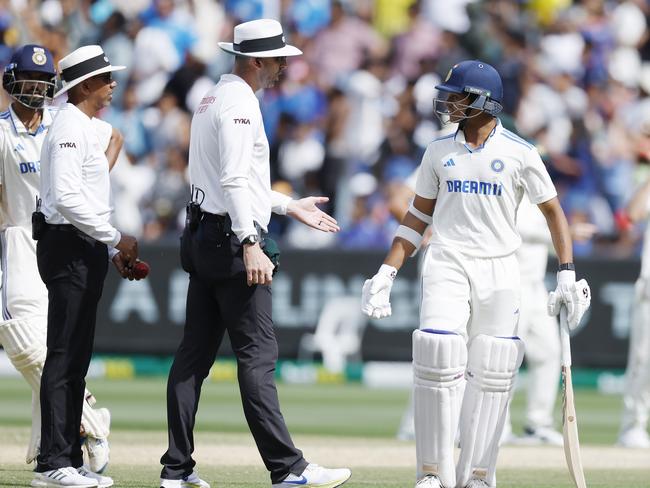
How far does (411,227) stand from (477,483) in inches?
49.8

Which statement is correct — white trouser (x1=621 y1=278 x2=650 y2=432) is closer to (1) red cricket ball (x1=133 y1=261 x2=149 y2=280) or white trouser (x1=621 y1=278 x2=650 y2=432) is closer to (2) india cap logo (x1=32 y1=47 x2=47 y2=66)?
(1) red cricket ball (x1=133 y1=261 x2=149 y2=280)

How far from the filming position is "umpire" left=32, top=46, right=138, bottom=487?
6633 millimetres

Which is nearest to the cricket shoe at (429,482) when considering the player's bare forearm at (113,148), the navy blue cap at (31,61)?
the player's bare forearm at (113,148)

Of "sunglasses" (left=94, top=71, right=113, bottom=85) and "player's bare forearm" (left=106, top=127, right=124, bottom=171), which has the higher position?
"sunglasses" (left=94, top=71, right=113, bottom=85)

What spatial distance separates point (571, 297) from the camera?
658 cm

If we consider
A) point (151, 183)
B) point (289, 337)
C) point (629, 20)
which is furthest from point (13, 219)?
point (629, 20)

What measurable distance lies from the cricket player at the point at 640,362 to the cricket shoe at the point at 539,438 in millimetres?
453

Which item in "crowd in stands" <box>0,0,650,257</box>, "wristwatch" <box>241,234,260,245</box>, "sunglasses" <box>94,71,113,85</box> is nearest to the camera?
"wristwatch" <box>241,234,260,245</box>

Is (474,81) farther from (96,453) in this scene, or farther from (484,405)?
(96,453)

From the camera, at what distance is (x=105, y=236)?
661 cm

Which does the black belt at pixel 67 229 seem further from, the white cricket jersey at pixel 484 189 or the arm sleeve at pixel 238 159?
the white cricket jersey at pixel 484 189

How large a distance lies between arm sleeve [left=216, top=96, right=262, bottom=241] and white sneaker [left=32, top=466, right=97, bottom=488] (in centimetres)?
144

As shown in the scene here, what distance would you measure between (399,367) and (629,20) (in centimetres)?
528

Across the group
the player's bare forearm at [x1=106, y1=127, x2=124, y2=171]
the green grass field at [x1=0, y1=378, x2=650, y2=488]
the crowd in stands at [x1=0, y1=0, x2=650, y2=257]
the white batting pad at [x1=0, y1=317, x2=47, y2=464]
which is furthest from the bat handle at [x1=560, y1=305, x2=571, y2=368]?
the crowd in stands at [x1=0, y1=0, x2=650, y2=257]
